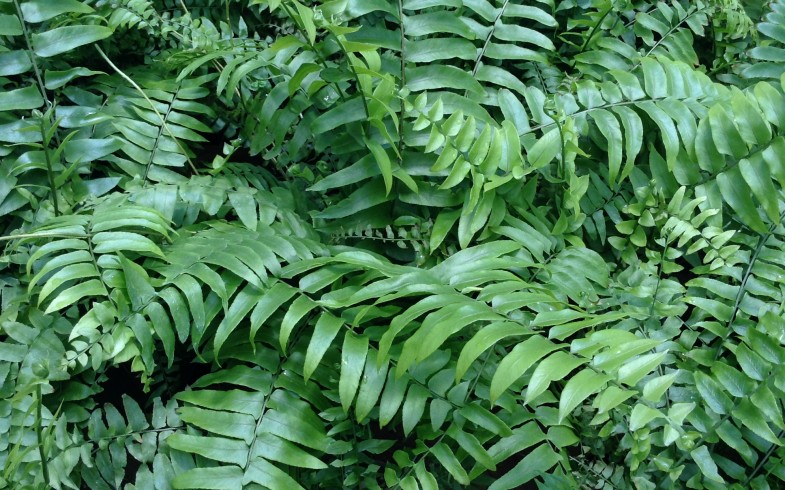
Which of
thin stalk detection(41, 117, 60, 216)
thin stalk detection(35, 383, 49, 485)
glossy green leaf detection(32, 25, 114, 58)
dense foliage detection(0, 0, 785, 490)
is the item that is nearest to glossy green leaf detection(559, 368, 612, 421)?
dense foliage detection(0, 0, 785, 490)

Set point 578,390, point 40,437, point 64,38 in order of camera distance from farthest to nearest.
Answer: point 64,38 < point 40,437 < point 578,390

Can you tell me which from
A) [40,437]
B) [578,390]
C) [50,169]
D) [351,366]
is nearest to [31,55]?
[50,169]

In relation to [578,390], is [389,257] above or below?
below

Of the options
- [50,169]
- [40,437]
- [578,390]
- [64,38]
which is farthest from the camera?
[64,38]

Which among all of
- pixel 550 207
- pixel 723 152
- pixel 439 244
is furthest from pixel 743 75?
pixel 439 244

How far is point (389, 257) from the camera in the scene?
201 cm

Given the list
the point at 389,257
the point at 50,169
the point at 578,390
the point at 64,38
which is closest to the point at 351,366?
the point at 578,390

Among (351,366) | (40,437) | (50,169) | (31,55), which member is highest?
(31,55)

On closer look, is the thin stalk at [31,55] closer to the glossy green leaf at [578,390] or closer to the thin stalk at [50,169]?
the thin stalk at [50,169]

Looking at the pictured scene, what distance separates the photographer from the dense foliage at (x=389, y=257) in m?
1.48

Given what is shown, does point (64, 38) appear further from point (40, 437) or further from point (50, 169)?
point (40, 437)

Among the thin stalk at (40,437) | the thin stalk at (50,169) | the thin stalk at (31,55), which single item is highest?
the thin stalk at (31,55)

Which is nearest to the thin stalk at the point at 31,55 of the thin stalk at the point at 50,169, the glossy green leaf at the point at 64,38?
the glossy green leaf at the point at 64,38

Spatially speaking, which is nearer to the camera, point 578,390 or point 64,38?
point 578,390
